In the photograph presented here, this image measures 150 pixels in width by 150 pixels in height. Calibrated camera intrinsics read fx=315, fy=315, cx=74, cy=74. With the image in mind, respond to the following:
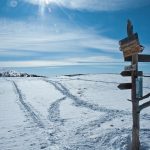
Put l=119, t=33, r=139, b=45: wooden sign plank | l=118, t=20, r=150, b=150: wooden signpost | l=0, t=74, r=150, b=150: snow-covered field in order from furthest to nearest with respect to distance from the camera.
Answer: l=0, t=74, r=150, b=150: snow-covered field
l=118, t=20, r=150, b=150: wooden signpost
l=119, t=33, r=139, b=45: wooden sign plank

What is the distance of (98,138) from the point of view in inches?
445

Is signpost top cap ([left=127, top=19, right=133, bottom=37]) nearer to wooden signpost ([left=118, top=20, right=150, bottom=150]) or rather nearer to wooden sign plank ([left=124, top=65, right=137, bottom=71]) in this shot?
wooden signpost ([left=118, top=20, right=150, bottom=150])

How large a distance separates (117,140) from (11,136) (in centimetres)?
427

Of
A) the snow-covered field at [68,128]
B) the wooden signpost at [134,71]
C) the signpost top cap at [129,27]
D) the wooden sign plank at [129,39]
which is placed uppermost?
the signpost top cap at [129,27]

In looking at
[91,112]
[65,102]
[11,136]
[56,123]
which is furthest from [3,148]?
[65,102]

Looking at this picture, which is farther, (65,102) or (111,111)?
(65,102)

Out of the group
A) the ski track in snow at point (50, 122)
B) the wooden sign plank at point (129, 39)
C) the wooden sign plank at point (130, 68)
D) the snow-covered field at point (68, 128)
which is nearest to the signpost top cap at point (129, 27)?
the wooden sign plank at point (129, 39)

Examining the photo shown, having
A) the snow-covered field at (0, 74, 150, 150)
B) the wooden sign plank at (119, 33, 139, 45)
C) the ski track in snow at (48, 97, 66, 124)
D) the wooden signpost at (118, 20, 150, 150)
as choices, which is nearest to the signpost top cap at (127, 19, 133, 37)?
the wooden signpost at (118, 20, 150, 150)

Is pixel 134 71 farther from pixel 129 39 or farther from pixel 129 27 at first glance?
pixel 129 27

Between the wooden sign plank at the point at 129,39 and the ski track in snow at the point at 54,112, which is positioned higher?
the wooden sign plank at the point at 129,39

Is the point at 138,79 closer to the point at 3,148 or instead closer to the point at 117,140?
the point at 117,140

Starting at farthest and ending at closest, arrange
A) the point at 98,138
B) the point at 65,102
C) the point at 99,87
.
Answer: the point at 99,87 < the point at 65,102 < the point at 98,138

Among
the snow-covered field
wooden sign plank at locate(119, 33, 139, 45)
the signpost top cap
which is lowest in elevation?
the snow-covered field

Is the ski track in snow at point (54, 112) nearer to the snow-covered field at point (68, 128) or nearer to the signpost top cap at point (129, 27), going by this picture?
the snow-covered field at point (68, 128)
